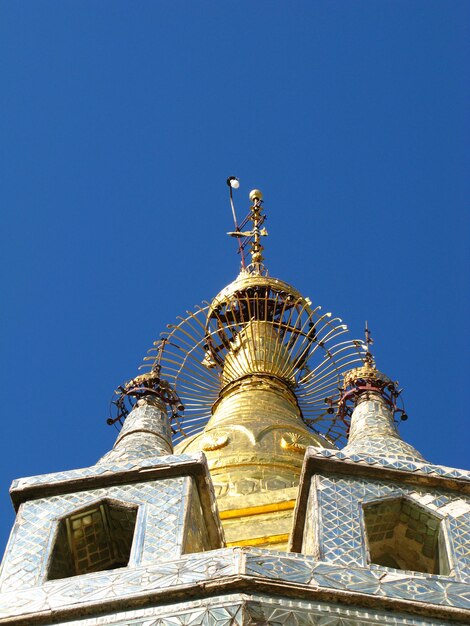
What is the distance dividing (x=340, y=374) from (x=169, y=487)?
10.2 metres

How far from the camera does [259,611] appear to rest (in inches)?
416

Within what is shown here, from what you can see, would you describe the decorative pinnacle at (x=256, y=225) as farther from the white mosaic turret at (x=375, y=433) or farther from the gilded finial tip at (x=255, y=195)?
the white mosaic turret at (x=375, y=433)

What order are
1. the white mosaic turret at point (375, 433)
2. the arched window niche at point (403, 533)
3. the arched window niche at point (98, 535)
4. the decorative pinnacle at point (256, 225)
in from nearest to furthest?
the arched window niche at point (403, 533)
the arched window niche at point (98, 535)
the white mosaic turret at point (375, 433)
the decorative pinnacle at point (256, 225)

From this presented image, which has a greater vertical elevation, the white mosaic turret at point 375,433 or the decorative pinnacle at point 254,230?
the decorative pinnacle at point 254,230

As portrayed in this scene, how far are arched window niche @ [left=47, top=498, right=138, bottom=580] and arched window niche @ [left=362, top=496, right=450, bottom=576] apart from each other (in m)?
2.00

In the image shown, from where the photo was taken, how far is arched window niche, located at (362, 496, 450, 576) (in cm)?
1282

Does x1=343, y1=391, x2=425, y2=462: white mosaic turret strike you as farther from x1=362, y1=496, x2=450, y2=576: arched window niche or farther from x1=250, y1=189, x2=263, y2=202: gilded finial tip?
x1=250, y1=189, x2=263, y2=202: gilded finial tip

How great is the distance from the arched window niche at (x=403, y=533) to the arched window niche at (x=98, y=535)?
2.00 m

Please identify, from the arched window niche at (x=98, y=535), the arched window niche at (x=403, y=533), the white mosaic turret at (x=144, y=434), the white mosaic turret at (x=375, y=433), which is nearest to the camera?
the arched window niche at (x=403, y=533)

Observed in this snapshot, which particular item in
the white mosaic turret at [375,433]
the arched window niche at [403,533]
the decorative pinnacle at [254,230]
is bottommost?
the arched window niche at [403,533]

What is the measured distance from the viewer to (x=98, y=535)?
43.1ft

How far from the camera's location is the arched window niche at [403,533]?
42.1 ft

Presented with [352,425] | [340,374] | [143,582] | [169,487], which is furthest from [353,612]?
[340,374]

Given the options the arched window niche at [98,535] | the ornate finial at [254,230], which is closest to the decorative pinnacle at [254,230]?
the ornate finial at [254,230]
